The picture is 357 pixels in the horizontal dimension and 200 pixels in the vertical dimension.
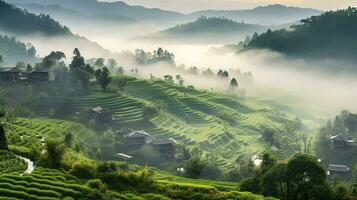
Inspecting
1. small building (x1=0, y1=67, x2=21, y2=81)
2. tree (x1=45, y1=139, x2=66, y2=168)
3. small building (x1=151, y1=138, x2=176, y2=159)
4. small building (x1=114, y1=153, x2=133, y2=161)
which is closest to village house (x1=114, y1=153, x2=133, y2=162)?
small building (x1=114, y1=153, x2=133, y2=161)

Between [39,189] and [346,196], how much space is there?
38.1 metres

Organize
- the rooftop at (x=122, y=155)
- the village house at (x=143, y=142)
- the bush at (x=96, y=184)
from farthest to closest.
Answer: the village house at (x=143, y=142), the rooftop at (x=122, y=155), the bush at (x=96, y=184)

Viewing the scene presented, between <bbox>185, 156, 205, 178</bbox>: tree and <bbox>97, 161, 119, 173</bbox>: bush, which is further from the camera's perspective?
<bbox>185, 156, 205, 178</bbox>: tree

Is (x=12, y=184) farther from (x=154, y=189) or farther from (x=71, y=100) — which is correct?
(x=71, y=100)

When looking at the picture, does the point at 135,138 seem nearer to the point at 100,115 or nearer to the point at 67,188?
the point at 100,115

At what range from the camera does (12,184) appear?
49.2 meters

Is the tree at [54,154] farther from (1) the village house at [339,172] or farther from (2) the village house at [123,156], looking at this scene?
(1) the village house at [339,172]

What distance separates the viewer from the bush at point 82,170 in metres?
59.7

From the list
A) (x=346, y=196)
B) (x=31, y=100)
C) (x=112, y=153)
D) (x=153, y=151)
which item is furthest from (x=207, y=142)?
(x=346, y=196)

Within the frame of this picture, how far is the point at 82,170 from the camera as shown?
59.8 metres

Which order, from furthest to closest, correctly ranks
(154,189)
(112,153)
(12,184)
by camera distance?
A: (112,153) < (154,189) < (12,184)

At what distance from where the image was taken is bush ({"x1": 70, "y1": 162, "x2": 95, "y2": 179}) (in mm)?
59688

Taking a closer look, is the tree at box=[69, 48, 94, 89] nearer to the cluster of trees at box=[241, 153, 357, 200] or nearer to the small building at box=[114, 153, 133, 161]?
the small building at box=[114, 153, 133, 161]

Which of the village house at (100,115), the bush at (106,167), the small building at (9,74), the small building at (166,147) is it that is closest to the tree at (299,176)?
the bush at (106,167)
